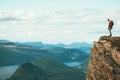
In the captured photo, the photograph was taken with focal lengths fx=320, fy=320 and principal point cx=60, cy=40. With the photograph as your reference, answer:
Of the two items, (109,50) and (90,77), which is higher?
(109,50)

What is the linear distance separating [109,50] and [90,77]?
35.3 ft

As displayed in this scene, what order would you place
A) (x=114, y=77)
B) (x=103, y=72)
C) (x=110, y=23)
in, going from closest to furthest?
(x=114, y=77), (x=103, y=72), (x=110, y=23)

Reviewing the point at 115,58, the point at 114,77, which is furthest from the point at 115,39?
the point at 114,77

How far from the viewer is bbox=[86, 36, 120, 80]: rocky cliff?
80.3 m

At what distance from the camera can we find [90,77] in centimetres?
9150

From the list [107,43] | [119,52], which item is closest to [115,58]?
[119,52]

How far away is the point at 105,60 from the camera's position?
8456 cm

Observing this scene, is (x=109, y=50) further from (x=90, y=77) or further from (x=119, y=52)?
(x=90, y=77)

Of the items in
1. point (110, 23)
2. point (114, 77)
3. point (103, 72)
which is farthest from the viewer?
point (110, 23)


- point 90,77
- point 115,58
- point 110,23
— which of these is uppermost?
point 110,23

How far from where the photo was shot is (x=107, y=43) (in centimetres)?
8819

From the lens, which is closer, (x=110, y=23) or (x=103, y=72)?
(x=103, y=72)

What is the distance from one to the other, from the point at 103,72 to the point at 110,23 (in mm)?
14704

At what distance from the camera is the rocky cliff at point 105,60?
80.3m
